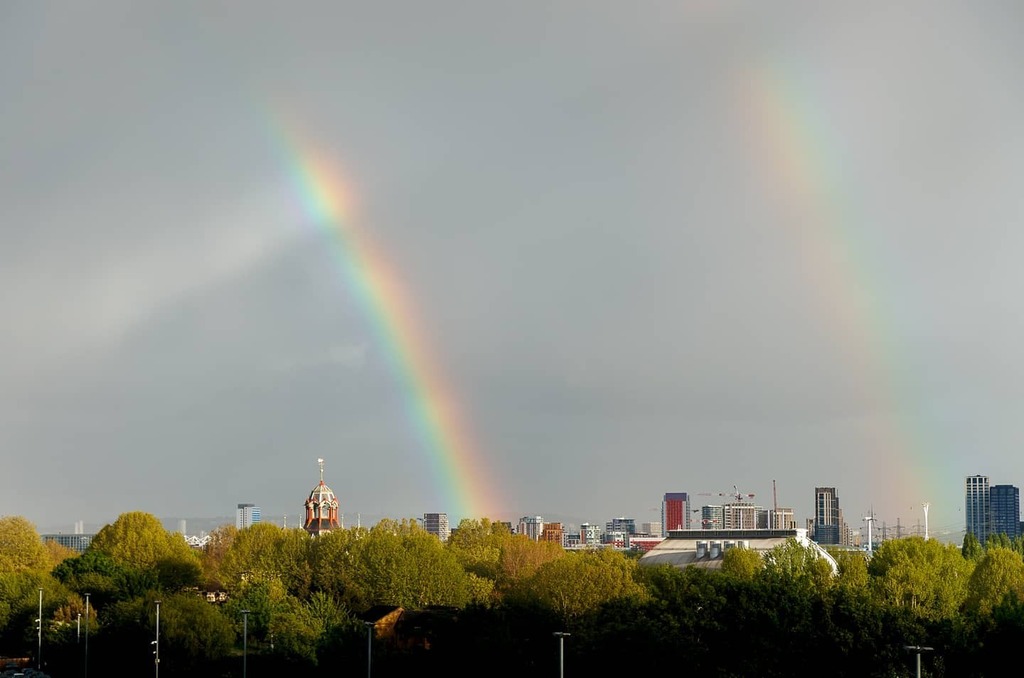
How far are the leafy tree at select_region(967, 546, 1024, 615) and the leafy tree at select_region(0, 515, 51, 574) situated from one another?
10633cm

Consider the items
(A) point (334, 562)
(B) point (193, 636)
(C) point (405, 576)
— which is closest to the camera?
(B) point (193, 636)

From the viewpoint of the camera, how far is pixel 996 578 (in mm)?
121562

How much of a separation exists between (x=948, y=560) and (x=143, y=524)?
87.5 metres

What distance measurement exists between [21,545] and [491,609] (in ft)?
316

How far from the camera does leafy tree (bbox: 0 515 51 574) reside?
547 feet

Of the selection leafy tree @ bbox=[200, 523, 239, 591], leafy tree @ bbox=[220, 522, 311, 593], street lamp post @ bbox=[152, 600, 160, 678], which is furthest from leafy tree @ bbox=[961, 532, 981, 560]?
street lamp post @ bbox=[152, 600, 160, 678]

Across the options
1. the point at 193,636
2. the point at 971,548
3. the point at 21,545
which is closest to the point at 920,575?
the point at 193,636

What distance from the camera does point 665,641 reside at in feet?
257

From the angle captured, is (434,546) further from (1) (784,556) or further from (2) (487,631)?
(2) (487,631)

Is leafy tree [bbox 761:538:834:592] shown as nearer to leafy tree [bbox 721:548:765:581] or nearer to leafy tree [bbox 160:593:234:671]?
leafy tree [bbox 721:548:765:581]

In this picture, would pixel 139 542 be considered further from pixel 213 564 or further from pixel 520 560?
pixel 520 560

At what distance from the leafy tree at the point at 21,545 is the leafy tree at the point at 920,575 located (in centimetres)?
9870

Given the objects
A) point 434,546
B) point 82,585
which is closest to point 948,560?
point 434,546

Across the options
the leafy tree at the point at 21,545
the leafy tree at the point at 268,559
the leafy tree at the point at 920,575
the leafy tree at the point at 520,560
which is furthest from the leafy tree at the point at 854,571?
the leafy tree at the point at 21,545
